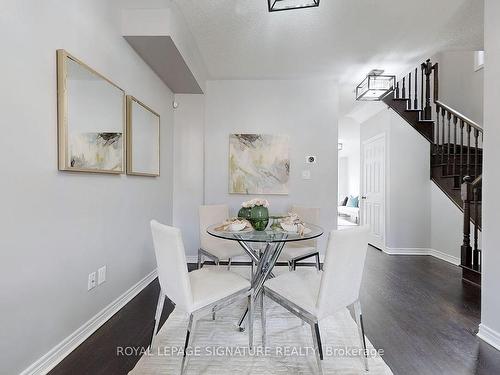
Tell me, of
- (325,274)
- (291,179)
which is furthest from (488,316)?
(291,179)

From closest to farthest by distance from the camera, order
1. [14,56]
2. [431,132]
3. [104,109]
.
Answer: [14,56]
[104,109]
[431,132]

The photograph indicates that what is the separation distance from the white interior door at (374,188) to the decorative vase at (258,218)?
3107 millimetres

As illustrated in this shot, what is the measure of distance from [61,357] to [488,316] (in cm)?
288

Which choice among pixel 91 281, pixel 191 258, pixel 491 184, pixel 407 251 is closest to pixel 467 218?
pixel 407 251

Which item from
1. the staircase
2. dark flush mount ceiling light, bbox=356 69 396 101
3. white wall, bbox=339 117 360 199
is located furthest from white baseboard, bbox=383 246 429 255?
white wall, bbox=339 117 360 199

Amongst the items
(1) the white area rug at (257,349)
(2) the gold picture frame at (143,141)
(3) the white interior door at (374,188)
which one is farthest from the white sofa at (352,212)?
(2) the gold picture frame at (143,141)

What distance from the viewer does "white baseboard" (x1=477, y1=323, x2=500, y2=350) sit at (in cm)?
185

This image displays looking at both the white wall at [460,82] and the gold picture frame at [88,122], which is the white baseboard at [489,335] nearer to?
the gold picture frame at [88,122]

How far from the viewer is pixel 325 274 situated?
146 centimetres

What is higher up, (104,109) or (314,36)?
(314,36)

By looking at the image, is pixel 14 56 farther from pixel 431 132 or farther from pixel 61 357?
pixel 431 132

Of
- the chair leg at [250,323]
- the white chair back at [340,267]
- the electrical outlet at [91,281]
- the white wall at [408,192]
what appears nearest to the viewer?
the white chair back at [340,267]

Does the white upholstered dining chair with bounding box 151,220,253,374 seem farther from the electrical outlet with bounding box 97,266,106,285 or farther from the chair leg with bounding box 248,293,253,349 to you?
the electrical outlet with bounding box 97,266,106,285

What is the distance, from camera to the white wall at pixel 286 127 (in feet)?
12.7
